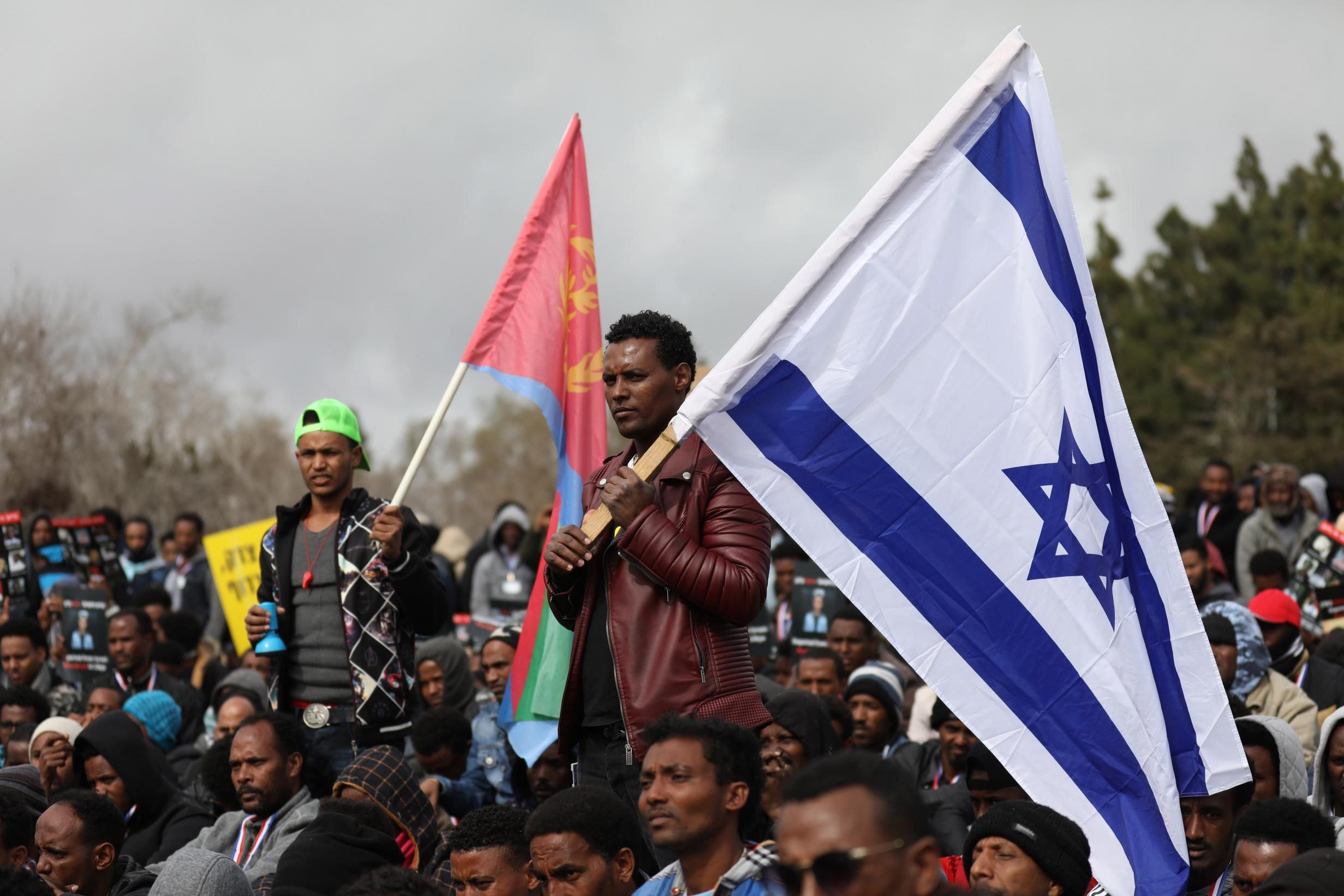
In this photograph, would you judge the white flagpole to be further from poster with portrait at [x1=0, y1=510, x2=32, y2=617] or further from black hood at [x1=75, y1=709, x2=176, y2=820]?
poster with portrait at [x1=0, y1=510, x2=32, y2=617]

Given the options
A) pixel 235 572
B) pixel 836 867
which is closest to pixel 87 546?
pixel 235 572

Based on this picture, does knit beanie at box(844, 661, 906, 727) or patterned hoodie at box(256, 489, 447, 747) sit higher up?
patterned hoodie at box(256, 489, 447, 747)

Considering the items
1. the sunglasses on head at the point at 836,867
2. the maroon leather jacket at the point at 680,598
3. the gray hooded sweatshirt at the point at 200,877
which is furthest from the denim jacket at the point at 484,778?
the sunglasses on head at the point at 836,867

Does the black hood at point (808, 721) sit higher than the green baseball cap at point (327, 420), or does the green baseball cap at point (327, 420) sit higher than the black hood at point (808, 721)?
the green baseball cap at point (327, 420)

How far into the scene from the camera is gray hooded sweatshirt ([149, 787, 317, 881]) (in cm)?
647

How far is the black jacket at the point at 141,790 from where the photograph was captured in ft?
25.3

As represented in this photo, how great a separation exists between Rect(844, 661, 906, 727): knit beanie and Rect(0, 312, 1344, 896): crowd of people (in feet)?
0.10

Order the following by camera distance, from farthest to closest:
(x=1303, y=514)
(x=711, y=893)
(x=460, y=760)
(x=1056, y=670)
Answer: (x=1303, y=514)
(x=460, y=760)
(x=1056, y=670)
(x=711, y=893)

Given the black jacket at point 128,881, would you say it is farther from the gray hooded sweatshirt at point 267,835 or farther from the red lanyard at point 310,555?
the red lanyard at point 310,555

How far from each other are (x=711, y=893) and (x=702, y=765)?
365 millimetres

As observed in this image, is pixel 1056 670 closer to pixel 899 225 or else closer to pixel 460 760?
pixel 899 225

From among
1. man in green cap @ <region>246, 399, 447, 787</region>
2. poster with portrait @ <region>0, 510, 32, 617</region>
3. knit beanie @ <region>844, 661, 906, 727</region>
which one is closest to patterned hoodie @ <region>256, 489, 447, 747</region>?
man in green cap @ <region>246, 399, 447, 787</region>

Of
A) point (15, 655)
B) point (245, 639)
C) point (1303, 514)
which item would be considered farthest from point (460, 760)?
point (1303, 514)

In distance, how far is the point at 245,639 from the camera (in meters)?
11.1
